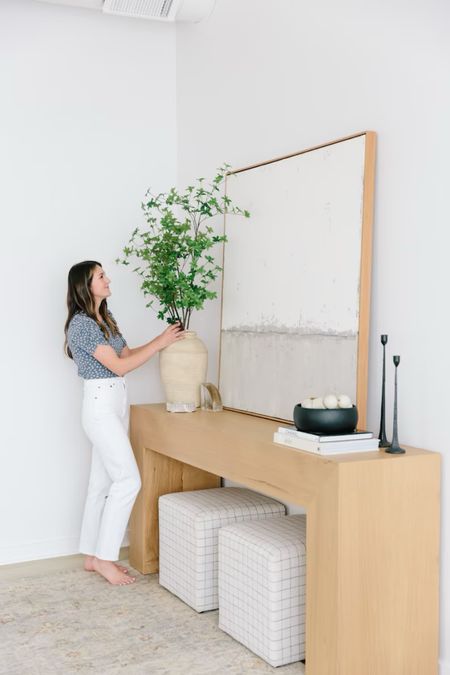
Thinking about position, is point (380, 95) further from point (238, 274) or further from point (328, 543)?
point (328, 543)

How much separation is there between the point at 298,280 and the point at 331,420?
0.81m

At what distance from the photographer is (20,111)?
397 centimetres

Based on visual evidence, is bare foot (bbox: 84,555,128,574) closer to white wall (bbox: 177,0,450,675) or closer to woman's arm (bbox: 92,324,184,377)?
woman's arm (bbox: 92,324,184,377)

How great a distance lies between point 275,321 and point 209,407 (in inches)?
23.4

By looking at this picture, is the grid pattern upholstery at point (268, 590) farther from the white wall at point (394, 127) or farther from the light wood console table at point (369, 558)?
the white wall at point (394, 127)

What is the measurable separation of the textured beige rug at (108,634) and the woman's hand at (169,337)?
1125mm

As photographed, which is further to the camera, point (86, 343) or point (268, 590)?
point (86, 343)

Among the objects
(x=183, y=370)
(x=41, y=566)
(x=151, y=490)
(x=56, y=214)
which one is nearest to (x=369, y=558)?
(x=183, y=370)

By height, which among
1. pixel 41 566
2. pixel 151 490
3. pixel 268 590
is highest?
pixel 151 490

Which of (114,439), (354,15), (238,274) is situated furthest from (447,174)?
(114,439)

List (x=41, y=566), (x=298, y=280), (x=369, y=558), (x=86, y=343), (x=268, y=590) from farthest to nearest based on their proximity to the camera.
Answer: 1. (x=41, y=566)
2. (x=86, y=343)
3. (x=298, y=280)
4. (x=268, y=590)
5. (x=369, y=558)

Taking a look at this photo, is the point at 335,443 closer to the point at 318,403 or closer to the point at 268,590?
the point at 318,403

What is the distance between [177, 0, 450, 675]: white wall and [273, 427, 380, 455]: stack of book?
21cm

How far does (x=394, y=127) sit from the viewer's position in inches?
110
